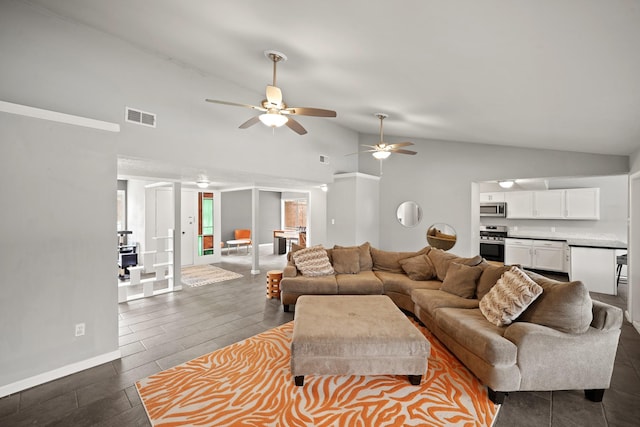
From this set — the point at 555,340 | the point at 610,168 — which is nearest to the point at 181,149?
the point at 555,340

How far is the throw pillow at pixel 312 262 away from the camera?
4.52 metres

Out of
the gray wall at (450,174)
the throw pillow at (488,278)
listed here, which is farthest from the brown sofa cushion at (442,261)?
the gray wall at (450,174)

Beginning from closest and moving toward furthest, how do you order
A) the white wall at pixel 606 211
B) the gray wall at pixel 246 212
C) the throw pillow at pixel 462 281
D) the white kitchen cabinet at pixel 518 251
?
the throw pillow at pixel 462 281, the white wall at pixel 606 211, the white kitchen cabinet at pixel 518 251, the gray wall at pixel 246 212

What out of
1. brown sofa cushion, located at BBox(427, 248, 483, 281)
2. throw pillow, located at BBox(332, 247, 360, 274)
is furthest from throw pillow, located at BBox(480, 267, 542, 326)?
throw pillow, located at BBox(332, 247, 360, 274)

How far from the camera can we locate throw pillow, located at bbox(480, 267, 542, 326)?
2598mm

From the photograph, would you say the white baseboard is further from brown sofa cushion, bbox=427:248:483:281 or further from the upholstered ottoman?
brown sofa cushion, bbox=427:248:483:281

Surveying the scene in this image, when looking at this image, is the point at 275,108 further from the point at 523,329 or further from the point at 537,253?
the point at 537,253

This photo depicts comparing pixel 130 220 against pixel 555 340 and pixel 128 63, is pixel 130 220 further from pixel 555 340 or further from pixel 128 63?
pixel 555 340

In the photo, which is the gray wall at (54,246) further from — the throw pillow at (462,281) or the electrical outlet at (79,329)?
the throw pillow at (462,281)

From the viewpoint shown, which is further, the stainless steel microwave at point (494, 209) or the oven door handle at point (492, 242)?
the stainless steel microwave at point (494, 209)

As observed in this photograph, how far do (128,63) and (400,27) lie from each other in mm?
3219

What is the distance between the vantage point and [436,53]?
2.36 meters

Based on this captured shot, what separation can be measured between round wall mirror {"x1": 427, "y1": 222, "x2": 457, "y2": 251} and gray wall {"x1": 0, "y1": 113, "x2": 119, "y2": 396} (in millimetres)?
5678

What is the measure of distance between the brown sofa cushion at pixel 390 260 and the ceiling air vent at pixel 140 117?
4018mm
